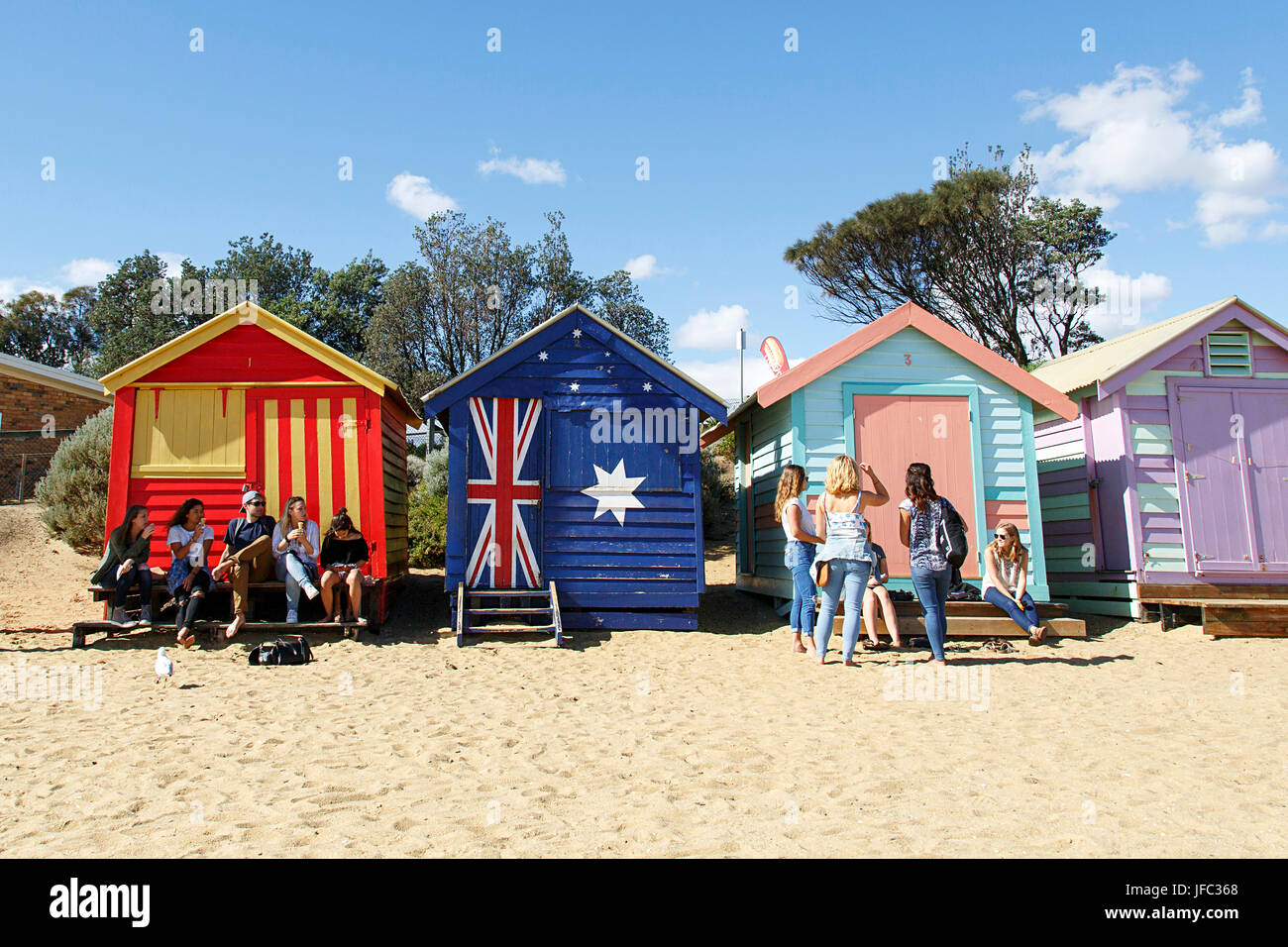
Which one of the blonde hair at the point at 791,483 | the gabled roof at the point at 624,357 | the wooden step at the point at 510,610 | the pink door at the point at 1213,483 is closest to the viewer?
the blonde hair at the point at 791,483

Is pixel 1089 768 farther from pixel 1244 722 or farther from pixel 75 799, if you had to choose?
pixel 75 799

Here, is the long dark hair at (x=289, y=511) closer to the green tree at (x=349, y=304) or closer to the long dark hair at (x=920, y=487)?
the long dark hair at (x=920, y=487)

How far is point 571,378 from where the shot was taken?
9695 millimetres

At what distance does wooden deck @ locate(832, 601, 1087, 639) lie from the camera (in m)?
8.74

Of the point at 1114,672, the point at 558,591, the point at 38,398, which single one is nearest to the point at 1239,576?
the point at 1114,672

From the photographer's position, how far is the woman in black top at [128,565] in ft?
27.0

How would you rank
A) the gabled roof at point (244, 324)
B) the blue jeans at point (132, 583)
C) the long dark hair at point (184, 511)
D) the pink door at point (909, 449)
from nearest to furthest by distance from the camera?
the blue jeans at point (132, 583), the long dark hair at point (184, 511), the gabled roof at point (244, 324), the pink door at point (909, 449)

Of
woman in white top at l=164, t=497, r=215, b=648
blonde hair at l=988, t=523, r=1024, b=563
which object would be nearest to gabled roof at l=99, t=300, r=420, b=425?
woman in white top at l=164, t=497, r=215, b=648

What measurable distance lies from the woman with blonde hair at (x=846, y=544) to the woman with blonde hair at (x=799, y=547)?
271mm

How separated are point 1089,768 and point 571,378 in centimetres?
677

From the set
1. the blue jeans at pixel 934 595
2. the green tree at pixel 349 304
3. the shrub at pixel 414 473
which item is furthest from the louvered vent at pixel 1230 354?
the green tree at pixel 349 304

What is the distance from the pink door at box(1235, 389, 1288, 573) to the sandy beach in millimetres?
2363

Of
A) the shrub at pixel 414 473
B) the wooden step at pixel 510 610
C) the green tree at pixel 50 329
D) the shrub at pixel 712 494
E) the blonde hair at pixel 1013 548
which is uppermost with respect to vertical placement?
the green tree at pixel 50 329

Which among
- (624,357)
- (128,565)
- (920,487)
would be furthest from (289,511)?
(920,487)
